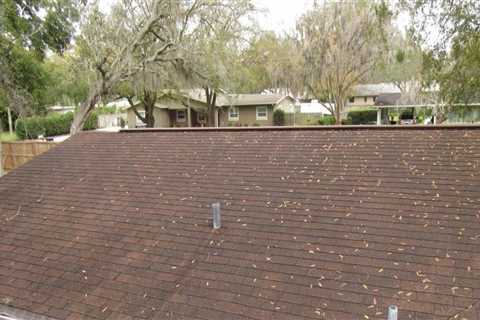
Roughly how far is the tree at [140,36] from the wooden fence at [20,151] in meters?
1.75

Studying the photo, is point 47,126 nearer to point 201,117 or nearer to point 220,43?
point 201,117

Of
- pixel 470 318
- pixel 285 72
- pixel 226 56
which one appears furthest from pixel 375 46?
pixel 470 318

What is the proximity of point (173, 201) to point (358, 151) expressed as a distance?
301 centimetres

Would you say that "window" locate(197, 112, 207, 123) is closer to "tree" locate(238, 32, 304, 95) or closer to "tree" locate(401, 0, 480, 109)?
"tree" locate(238, 32, 304, 95)

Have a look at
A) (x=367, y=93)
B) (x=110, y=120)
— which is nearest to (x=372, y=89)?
(x=367, y=93)

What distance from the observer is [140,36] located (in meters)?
14.1

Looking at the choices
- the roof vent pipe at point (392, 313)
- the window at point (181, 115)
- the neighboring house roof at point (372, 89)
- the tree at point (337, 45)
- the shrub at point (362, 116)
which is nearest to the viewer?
the roof vent pipe at point (392, 313)

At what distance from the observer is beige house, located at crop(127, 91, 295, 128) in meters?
27.0

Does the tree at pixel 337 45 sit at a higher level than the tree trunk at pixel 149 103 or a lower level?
higher

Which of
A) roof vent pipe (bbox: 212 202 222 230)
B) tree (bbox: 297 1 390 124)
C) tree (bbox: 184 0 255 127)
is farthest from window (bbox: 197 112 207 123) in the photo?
roof vent pipe (bbox: 212 202 222 230)

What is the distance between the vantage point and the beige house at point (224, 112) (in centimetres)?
2700

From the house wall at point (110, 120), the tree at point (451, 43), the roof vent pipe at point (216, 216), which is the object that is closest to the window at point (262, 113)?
the house wall at point (110, 120)

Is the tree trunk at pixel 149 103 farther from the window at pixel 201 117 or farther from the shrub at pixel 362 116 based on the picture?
the shrub at pixel 362 116

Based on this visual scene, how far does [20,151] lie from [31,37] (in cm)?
514
